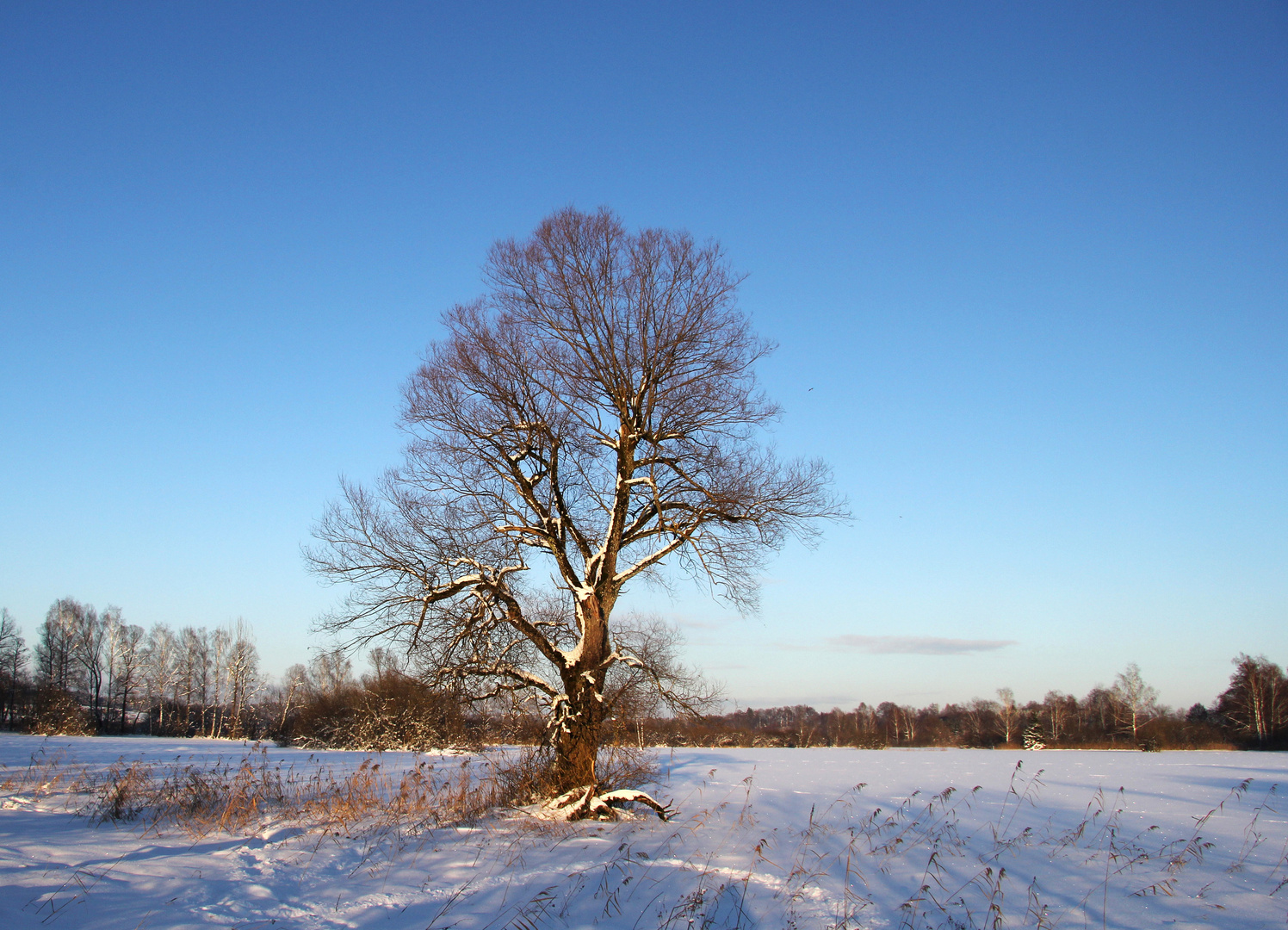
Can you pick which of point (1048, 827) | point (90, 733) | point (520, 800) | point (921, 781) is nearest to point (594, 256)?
point (520, 800)

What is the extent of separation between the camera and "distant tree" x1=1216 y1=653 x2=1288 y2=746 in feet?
159

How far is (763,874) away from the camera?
257 inches

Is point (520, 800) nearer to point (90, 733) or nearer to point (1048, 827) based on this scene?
point (1048, 827)

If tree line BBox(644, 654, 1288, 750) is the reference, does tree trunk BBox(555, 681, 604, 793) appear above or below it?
above

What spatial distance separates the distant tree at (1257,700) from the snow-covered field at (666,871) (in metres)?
52.2

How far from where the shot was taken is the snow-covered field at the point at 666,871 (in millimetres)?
5125

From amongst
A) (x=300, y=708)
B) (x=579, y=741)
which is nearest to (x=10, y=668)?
(x=300, y=708)

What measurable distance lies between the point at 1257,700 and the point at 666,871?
2416 inches

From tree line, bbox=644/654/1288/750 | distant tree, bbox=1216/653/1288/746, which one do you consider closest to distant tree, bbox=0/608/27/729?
tree line, bbox=644/654/1288/750

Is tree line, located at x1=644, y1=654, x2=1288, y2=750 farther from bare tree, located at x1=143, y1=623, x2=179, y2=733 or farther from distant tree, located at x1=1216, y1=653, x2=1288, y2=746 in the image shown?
bare tree, located at x1=143, y1=623, x2=179, y2=733

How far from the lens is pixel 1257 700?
49000 mm

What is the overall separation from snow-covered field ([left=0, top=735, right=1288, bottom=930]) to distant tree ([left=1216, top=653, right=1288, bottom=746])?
52210 millimetres

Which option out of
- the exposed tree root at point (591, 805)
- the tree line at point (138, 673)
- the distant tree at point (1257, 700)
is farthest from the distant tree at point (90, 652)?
the distant tree at point (1257, 700)

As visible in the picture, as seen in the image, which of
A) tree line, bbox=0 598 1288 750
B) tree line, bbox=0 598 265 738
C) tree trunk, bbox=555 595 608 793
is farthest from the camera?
tree line, bbox=0 598 265 738
